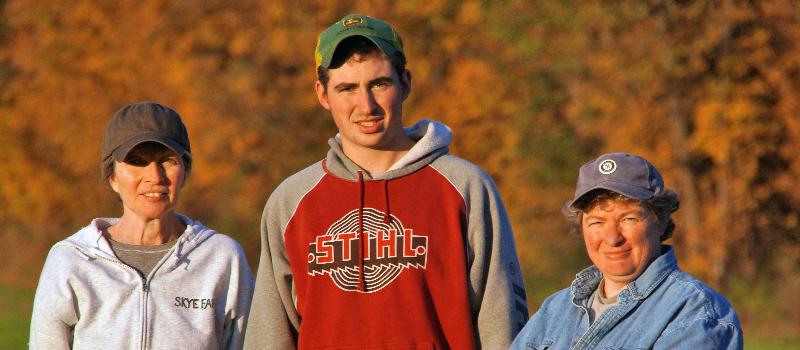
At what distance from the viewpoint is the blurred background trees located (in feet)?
60.1

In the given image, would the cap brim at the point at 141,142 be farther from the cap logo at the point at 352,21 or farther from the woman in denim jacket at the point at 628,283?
the woman in denim jacket at the point at 628,283

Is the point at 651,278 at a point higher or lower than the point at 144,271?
lower

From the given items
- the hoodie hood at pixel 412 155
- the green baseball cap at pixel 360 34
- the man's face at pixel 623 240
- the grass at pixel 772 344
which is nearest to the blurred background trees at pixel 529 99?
the grass at pixel 772 344

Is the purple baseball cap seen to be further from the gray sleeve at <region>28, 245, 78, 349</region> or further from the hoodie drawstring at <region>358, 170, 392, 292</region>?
the gray sleeve at <region>28, 245, 78, 349</region>

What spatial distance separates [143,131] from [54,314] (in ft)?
2.32

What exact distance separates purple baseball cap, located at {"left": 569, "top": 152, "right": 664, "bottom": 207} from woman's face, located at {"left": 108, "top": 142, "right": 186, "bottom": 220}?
5.02 feet

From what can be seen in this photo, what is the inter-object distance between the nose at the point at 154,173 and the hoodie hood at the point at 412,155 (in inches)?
23.1

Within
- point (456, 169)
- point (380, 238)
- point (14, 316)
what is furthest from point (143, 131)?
point (14, 316)

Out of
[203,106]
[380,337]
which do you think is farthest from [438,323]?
[203,106]

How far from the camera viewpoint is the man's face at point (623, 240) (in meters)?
4.09

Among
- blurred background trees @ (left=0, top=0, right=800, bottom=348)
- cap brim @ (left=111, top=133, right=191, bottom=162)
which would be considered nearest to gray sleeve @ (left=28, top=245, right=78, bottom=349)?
cap brim @ (left=111, top=133, right=191, bottom=162)

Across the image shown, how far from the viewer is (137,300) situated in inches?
188

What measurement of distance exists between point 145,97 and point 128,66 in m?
0.76

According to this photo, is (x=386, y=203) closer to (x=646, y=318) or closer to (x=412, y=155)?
(x=412, y=155)
